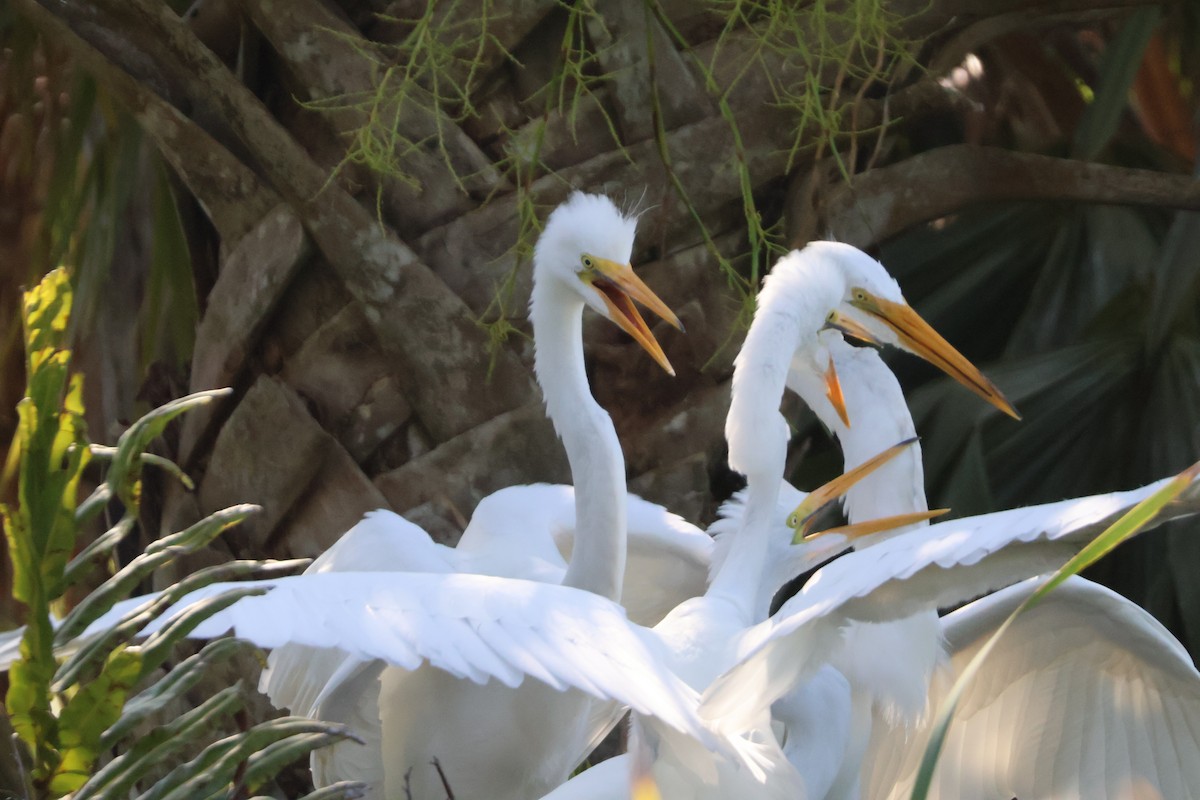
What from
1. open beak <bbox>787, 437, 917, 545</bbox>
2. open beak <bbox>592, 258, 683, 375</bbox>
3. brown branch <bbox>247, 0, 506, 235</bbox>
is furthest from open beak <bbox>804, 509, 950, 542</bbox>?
brown branch <bbox>247, 0, 506, 235</bbox>

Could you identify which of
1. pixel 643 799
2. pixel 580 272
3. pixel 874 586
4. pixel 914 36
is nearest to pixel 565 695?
pixel 580 272

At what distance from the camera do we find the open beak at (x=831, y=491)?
1.68m

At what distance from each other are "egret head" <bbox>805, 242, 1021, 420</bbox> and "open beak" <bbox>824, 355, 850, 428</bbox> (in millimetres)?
83

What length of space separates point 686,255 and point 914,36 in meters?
0.42

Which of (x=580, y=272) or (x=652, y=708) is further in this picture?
(x=580, y=272)

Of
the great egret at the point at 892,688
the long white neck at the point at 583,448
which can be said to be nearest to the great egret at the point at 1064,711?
the great egret at the point at 892,688

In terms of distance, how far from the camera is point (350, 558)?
1.59 m

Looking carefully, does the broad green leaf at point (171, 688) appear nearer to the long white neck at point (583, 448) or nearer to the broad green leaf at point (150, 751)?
the broad green leaf at point (150, 751)

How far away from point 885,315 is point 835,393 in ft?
0.48

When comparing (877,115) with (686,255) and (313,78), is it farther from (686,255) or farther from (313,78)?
(313,78)

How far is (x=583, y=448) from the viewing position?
1631 millimetres

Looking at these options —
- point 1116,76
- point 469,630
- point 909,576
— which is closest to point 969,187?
point 1116,76

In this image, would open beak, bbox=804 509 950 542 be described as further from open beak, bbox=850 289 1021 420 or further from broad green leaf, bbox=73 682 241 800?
broad green leaf, bbox=73 682 241 800

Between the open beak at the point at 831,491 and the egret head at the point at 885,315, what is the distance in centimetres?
15
